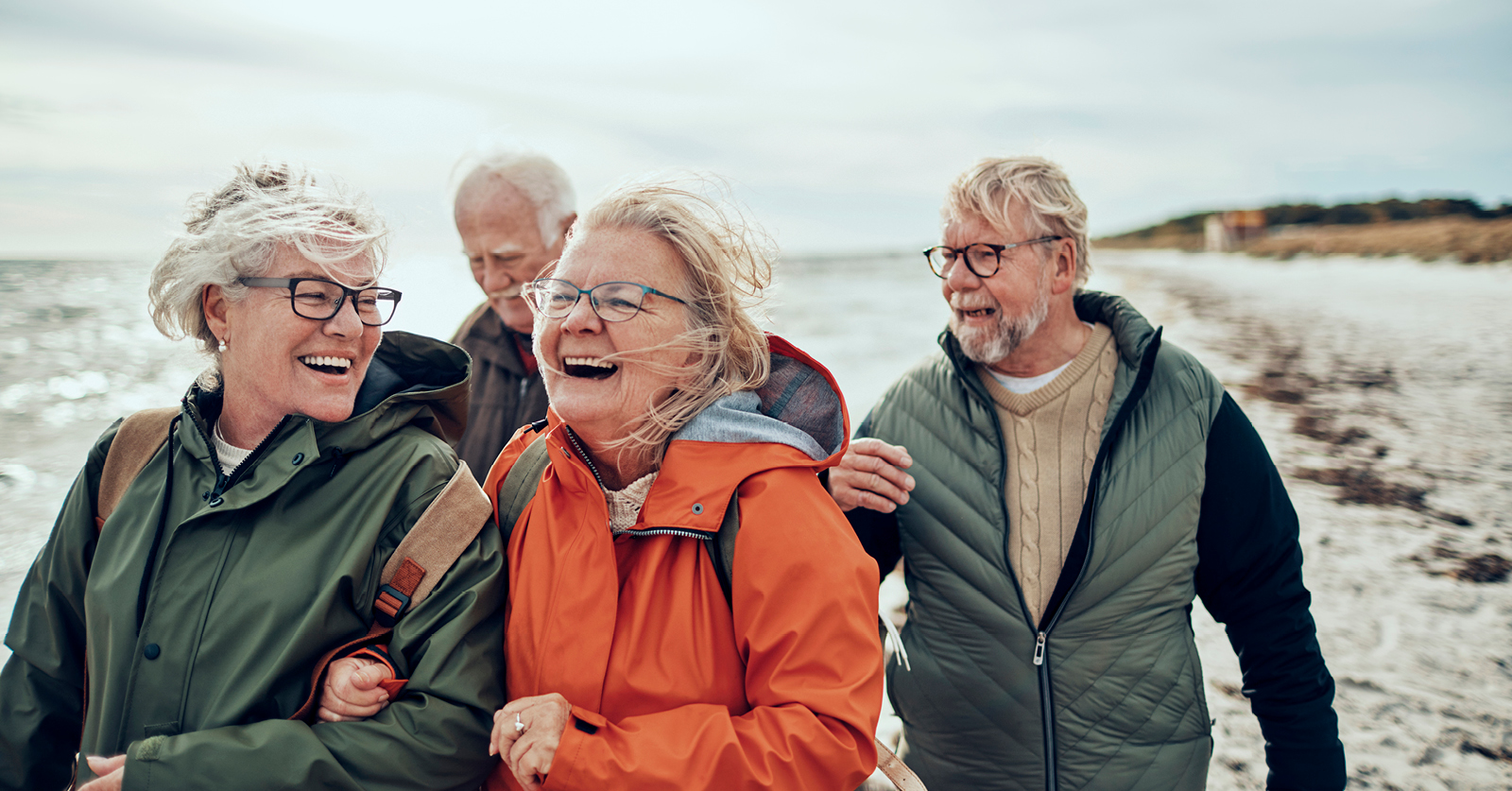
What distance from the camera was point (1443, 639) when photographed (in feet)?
14.6

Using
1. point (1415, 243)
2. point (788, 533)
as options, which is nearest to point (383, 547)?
point (788, 533)

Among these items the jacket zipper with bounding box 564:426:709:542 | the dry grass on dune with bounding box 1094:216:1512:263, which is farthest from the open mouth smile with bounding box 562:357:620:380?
the dry grass on dune with bounding box 1094:216:1512:263

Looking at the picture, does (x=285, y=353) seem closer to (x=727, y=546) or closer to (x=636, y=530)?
(x=636, y=530)

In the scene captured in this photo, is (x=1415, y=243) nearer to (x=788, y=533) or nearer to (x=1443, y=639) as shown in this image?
(x=1443, y=639)

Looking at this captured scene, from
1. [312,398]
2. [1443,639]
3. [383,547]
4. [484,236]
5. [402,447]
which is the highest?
[484,236]

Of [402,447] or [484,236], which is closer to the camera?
[402,447]

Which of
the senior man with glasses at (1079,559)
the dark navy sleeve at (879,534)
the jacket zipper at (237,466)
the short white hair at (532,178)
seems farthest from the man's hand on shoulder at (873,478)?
the short white hair at (532,178)

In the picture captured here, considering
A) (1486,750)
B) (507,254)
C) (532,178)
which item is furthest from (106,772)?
(1486,750)

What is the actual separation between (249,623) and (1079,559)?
205 centimetres

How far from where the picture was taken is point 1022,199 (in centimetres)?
266

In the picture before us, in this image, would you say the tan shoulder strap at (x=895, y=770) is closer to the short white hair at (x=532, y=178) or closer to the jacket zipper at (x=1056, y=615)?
the jacket zipper at (x=1056, y=615)

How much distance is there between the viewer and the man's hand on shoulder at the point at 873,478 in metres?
2.25

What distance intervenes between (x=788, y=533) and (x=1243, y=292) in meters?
30.9

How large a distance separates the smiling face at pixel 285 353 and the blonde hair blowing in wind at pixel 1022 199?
1.86 meters
